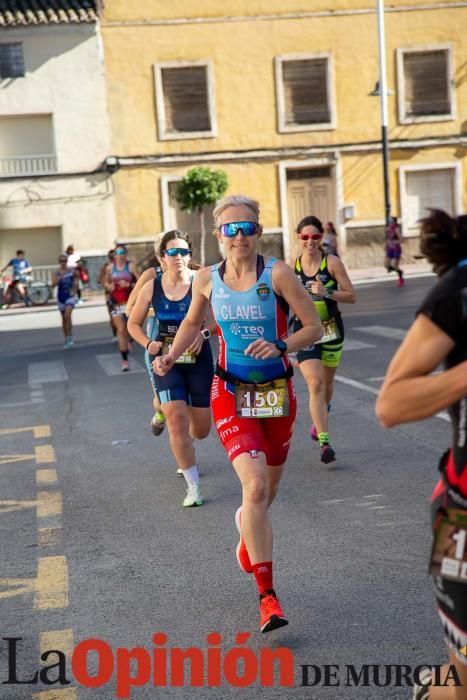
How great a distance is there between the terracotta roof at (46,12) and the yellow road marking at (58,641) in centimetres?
3251

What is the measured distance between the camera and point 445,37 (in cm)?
3806

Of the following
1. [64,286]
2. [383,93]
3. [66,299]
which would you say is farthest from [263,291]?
[383,93]

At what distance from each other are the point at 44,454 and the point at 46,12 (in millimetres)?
28086

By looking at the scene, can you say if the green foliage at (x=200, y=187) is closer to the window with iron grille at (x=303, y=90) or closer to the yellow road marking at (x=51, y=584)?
the window with iron grille at (x=303, y=90)

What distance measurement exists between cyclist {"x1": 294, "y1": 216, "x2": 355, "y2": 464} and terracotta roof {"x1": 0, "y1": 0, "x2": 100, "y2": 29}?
92.8ft

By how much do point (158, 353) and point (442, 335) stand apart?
518 centimetres

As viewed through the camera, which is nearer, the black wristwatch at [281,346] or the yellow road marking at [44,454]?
the black wristwatch at [281,346]

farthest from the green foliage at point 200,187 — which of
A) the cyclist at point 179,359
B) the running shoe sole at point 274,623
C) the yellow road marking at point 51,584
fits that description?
the running shoe sole at point 274,623

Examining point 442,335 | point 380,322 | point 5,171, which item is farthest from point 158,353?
point 5,171

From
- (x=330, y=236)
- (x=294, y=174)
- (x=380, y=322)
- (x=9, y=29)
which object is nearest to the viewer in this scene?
(x=380, y=322)

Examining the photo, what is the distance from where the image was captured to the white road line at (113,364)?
648 inches

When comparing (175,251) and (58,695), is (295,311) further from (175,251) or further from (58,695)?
(175,251)

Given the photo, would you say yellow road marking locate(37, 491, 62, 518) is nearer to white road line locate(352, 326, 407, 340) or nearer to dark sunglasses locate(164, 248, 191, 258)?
dark sunglasses locate(164, 248, 191, 258)

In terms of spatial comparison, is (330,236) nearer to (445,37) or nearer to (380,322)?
(380,322)
